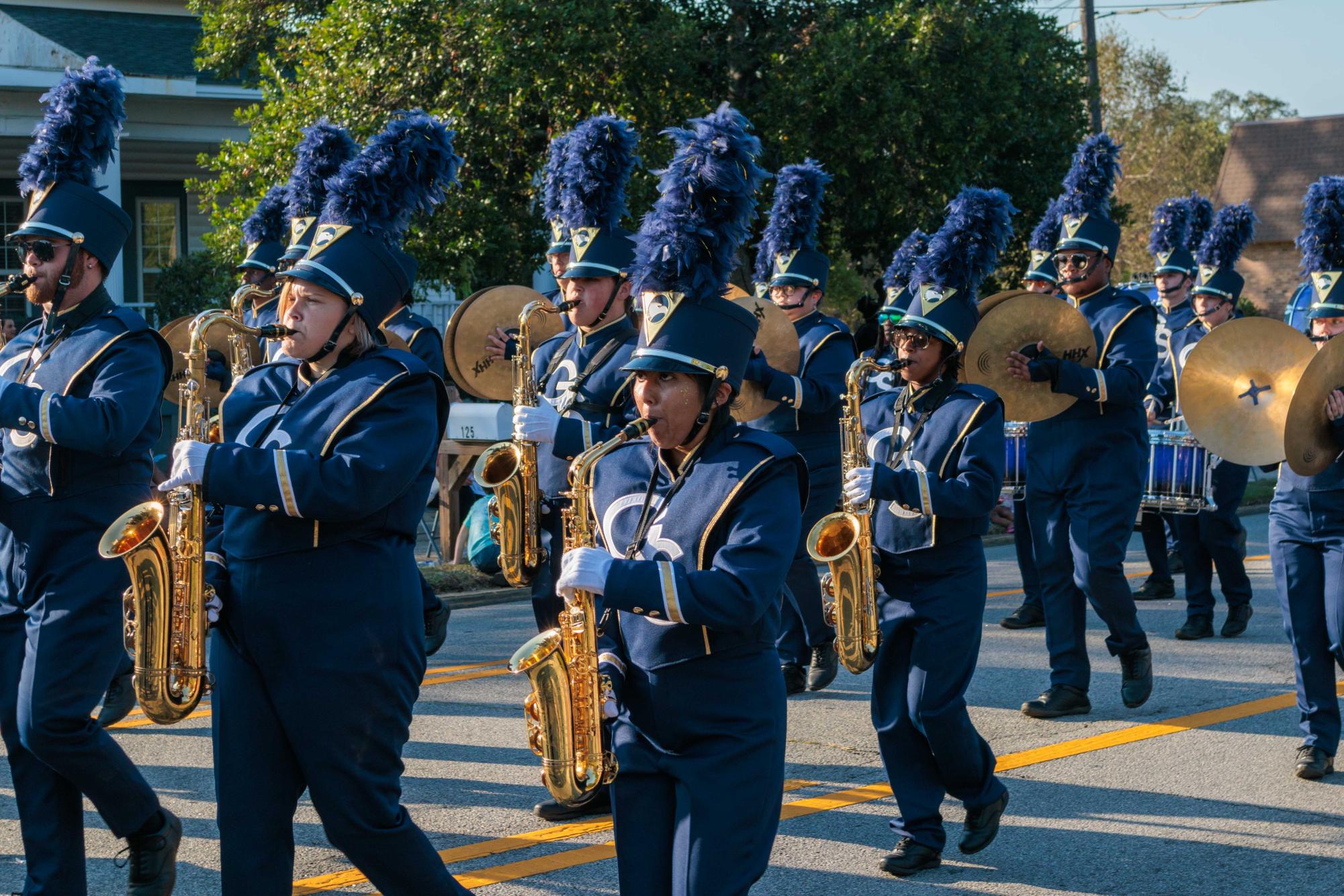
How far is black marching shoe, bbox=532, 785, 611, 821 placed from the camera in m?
6.18

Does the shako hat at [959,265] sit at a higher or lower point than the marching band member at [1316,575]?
higher

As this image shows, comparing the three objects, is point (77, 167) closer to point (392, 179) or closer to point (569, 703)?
point (392, 179)

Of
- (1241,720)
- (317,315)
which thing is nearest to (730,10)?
(1241,720)

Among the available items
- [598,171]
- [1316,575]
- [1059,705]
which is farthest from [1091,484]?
[598,171]

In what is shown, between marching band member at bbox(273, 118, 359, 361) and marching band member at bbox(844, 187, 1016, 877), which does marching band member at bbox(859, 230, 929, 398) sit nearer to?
marching band member at bbox(844, 187, 1016, 877)

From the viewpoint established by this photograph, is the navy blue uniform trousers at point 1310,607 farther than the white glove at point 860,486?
Yes

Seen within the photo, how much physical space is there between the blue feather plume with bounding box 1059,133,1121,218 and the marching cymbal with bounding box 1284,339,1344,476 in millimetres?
2314

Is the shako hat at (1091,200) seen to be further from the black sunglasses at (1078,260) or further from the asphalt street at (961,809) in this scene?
the asphalt street at (961,809)

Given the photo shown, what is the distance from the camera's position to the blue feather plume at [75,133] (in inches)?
213

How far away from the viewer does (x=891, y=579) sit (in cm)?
586

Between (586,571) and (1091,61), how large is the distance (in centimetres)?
2078

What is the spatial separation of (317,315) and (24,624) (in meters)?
1.66

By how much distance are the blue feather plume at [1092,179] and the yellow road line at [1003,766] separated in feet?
9.10

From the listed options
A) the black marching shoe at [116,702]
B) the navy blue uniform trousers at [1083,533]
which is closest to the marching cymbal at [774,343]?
the navy blue uniform trousers at [1083,533]
